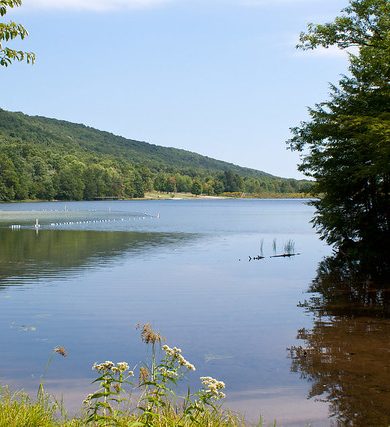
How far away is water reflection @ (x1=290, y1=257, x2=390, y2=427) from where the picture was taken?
1127cm

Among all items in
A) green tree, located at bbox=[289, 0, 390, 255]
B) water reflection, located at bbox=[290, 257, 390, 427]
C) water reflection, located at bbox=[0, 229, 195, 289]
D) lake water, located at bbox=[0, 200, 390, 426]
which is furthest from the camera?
water reflection, located at bbox=[0, 229, 195, 289]

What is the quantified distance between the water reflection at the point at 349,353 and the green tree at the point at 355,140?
545cm

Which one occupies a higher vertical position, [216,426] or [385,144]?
[385,144]

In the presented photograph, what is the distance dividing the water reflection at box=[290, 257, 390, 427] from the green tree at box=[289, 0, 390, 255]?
5446mm

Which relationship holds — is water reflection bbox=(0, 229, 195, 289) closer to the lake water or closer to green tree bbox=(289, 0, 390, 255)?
the lake water

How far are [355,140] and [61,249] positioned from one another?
27.1 metres

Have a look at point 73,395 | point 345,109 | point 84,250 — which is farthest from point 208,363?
point 84,250

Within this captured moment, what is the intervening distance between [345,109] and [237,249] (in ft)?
72.5

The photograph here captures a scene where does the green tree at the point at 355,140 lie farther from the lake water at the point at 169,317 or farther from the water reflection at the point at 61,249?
the water reflection at the point at 61,249

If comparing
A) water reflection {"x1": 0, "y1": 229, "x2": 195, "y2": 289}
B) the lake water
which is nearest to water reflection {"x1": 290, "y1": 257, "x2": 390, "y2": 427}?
the lake water

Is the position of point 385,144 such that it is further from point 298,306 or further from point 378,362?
point 378,362

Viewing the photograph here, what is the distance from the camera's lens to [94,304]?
76.8 ft

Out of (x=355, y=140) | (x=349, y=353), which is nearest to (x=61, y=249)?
(x=355, y=140)

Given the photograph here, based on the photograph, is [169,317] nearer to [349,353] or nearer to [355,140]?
[349,353]
